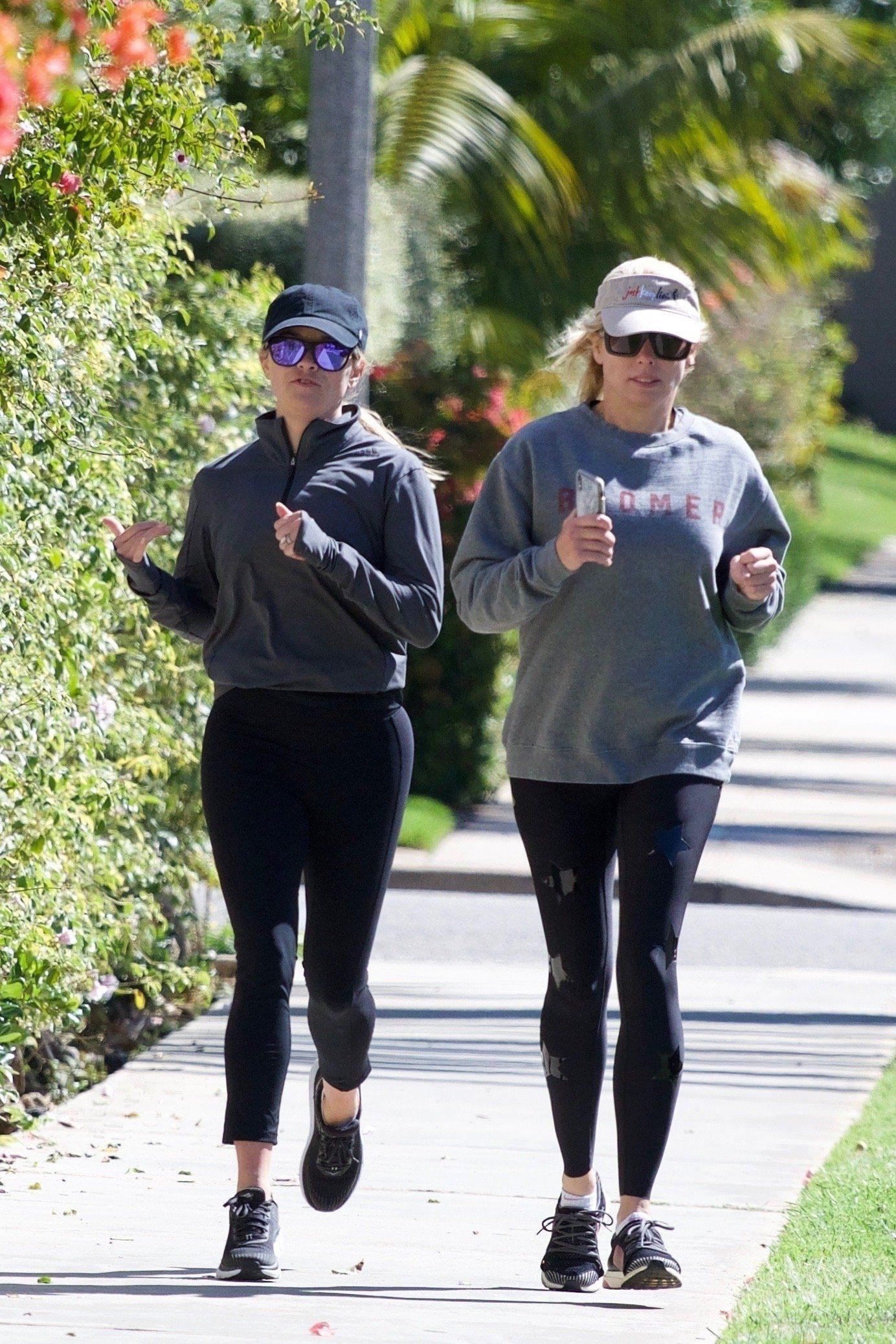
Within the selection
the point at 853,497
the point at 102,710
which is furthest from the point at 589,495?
the point at 853,497

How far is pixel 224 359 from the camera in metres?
6.57

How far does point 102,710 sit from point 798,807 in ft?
23.6

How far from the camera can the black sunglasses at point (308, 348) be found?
3.98 metres

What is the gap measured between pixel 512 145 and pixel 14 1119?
396 inches

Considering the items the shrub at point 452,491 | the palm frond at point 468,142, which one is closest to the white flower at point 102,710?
→ the shrub at point 452,491

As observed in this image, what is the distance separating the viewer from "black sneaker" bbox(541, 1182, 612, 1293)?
3.80m

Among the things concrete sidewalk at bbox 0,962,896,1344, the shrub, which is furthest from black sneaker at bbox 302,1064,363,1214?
the shrub

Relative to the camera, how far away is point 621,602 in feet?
12.6

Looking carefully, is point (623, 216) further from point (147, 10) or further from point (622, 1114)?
point (147, 10)

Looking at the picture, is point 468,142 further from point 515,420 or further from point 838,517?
point 838,517

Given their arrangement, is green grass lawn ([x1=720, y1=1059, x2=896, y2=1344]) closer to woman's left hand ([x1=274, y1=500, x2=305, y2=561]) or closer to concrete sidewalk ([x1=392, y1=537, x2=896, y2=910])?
woman's left hand ([x1=274, y1=500, x2=305, y2=561])

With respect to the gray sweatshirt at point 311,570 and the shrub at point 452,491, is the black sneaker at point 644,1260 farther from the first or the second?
the shrub at point 452,491

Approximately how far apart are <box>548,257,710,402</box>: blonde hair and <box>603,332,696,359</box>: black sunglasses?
6cm

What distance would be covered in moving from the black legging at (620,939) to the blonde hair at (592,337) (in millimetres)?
803
